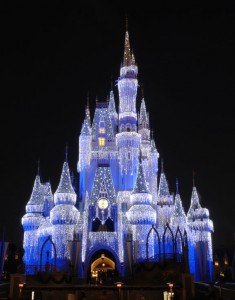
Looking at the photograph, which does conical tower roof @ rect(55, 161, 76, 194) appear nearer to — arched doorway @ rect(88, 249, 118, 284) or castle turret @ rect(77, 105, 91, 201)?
castle turret @ rect(77, 105, 91, 201)

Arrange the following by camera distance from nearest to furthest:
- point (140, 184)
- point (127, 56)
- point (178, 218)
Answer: point (140, 184)
point (178, 218)
point (127, 56)

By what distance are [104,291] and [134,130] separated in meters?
24.9

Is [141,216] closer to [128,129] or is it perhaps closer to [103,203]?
[103,203]

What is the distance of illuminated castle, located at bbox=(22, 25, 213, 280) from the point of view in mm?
41719

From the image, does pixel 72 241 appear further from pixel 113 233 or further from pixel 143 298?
pixel 143 298

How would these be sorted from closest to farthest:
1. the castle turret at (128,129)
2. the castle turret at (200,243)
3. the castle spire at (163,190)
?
the castle turret at (200,243), the castle turret at (128,129), the castle spire at (163,190)

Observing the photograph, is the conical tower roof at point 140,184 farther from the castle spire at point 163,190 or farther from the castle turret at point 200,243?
the castle turret at point 200,243

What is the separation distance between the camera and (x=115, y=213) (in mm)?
44250

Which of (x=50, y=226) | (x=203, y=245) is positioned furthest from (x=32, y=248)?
(x=203, y=245)

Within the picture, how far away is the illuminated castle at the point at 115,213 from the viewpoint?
4172 centimetres

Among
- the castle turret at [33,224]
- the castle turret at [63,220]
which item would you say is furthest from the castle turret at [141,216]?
the castle turret at [33,224]

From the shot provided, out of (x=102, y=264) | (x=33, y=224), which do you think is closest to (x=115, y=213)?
(x=102, y=264)

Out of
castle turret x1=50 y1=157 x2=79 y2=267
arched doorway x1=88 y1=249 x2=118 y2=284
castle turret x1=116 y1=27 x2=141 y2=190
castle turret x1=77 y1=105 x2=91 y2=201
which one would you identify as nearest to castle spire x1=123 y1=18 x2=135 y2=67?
castle turret x1=116 y1=27 x2=141 y2=190

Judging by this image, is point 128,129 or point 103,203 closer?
point 103,203
